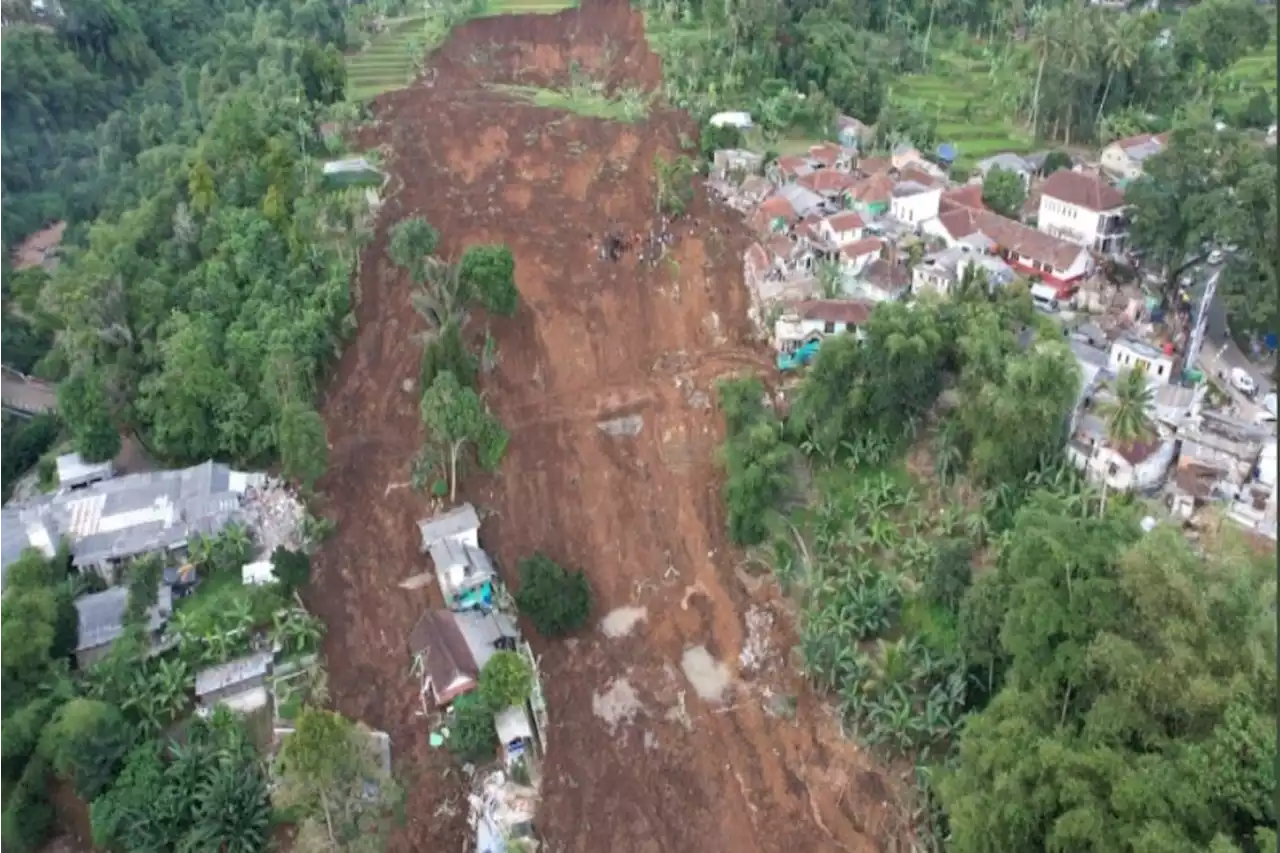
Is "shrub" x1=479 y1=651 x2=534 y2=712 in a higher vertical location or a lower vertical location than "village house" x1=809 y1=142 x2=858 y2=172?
lower

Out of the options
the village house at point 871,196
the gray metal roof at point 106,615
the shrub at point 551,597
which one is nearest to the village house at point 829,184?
the village house at point 871,196

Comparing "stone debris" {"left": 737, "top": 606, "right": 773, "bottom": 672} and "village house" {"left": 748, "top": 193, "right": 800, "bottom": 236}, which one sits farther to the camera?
"village house" {"left": 748, "top": 193, "right": 800, "bottom": 236}

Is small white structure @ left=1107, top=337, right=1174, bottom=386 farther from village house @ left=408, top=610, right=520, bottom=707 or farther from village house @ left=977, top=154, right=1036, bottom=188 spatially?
village house @ left=408, top=610, right=520, bottom=707

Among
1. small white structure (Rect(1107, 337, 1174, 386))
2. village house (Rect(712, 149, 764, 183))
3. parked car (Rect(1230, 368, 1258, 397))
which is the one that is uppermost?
village house (Rect(712, 149, 764, 183))

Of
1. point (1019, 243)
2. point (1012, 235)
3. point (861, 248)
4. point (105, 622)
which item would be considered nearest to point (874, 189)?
point (861, 248)

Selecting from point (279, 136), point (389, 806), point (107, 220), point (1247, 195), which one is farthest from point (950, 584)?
point (107, 220)

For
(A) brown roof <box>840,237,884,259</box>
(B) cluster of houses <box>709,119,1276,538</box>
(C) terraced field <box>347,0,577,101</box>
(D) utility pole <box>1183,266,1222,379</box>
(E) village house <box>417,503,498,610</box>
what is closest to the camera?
(B) cluster of houses <box>709,119,1276,538</box>

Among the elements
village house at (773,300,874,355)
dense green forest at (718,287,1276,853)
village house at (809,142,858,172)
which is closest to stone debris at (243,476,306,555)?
dense green forest at (718,287,1276,853)
